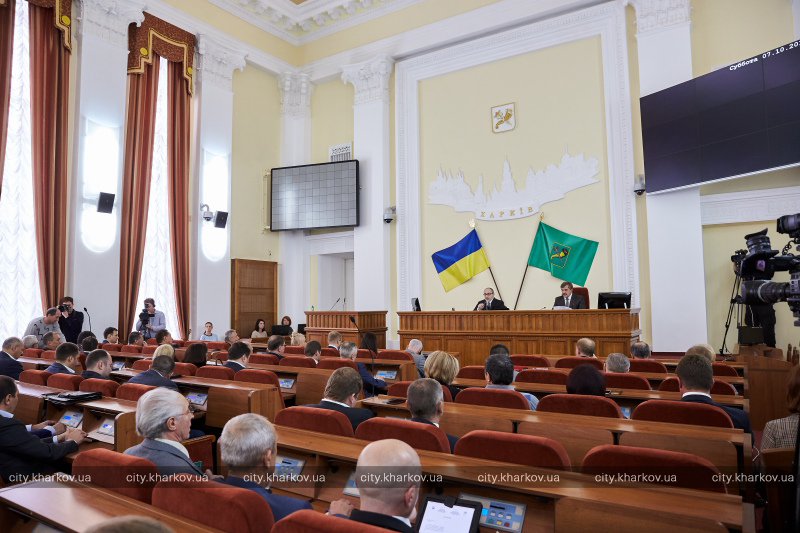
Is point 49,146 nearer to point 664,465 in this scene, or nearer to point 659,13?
point 664,465

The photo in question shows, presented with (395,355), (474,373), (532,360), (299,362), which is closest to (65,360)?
(299,362)

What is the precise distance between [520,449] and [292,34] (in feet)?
40.3

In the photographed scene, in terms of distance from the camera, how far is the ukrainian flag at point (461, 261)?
9781mm

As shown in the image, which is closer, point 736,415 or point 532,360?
point 736,415

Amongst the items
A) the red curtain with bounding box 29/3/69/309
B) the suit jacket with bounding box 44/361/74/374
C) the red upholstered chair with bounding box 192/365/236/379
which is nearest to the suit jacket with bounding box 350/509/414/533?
the red upholstered chair with bounding box 192/365/236/379

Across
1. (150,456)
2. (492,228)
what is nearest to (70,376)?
(150,456)

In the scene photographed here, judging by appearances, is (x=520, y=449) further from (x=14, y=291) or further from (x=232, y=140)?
(x=232, y=140)

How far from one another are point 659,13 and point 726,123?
89.8 inches

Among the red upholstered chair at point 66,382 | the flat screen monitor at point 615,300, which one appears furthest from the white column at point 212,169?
the flat screen monitor at point 615,300

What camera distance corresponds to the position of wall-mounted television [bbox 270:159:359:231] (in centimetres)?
1092

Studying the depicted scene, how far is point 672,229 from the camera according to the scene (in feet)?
26.0

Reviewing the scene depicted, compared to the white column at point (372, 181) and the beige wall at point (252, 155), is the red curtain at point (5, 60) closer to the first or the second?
the beige wall at point (252, 155)

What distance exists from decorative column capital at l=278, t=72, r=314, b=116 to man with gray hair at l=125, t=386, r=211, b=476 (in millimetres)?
10877

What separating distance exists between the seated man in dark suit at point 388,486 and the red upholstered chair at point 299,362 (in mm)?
3633
